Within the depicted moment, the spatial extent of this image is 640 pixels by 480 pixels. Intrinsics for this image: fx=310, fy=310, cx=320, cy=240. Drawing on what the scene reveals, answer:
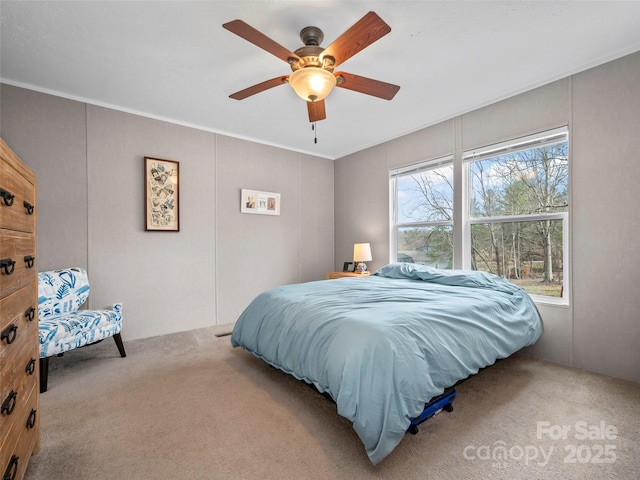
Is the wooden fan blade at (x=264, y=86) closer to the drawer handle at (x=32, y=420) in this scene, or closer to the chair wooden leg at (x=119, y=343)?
the drawer handle at (x=32, y=420)

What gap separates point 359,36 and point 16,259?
6.55ft

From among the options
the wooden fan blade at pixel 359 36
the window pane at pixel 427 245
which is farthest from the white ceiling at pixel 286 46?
the window pane at pixel 427 245

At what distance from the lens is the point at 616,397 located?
2111 millimetres

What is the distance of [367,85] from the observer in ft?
7.30

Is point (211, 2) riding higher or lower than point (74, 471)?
higher

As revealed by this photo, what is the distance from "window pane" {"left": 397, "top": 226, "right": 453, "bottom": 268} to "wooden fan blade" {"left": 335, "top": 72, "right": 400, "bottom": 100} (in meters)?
2.01

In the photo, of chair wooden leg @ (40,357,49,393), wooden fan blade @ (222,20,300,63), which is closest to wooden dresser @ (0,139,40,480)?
chair wooden leg @ (40,357,49,393)

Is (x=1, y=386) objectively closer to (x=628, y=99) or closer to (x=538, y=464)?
(x=538, y=464)

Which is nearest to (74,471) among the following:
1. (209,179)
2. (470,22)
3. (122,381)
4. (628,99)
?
(122,381)

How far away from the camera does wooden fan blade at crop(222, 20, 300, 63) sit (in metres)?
1.61

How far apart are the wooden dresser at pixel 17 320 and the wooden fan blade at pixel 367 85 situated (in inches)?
72.8

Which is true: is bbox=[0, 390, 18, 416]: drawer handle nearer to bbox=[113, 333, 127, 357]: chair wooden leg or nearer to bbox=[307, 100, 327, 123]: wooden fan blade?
bbox=[113, 333, 127, 357]: chair wooden leg

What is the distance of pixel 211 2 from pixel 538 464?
10.2 feet

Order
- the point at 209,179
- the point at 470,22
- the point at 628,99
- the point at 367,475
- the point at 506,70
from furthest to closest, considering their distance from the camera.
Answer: the point at 209,179 → the point at 506,70 → the point at 628,99 → the point at 470,22 → the point at 367,475
